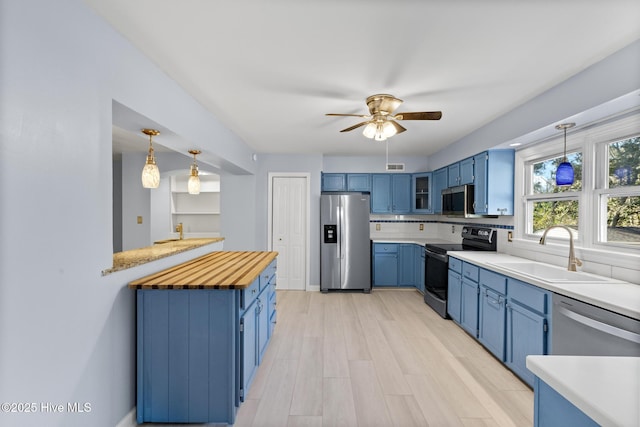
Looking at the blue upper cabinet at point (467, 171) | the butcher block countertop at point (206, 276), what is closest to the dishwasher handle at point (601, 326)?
the butcher block countertop at point (206, 276)

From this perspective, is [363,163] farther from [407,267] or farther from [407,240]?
[407,267]

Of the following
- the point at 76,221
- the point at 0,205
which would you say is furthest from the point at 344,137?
the point at 0,205

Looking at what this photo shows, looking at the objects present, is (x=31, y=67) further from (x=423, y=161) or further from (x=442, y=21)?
(x=423, y=161)

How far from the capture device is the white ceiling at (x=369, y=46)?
1.53 meters

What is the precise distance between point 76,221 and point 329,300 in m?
3.73

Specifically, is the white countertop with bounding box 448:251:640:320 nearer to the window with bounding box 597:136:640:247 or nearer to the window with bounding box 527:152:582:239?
the window with bounding box 597:136:640:247

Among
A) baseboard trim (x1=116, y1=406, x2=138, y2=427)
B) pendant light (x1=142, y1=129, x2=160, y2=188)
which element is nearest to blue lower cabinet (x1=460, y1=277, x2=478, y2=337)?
baseboard trim (x1=116, y1=406, x2=138, y2=427)

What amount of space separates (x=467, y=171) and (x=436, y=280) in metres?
1.52

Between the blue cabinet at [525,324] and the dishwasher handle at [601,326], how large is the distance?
0.19 meters

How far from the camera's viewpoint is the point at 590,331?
5.81 ft

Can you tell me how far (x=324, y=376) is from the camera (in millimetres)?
2461

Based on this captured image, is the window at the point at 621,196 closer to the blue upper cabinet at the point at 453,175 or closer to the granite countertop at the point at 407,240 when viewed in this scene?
the blue upper cabinet at the point at 453,175

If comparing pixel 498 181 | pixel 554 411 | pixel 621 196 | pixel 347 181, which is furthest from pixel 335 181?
pixel 554 411

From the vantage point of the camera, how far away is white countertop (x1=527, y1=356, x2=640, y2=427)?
2.05 ft
